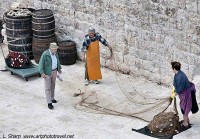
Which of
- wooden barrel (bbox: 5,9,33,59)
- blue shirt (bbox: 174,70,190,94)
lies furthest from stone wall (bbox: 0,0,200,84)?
blue shirt (bbox: 174,70,190,94)

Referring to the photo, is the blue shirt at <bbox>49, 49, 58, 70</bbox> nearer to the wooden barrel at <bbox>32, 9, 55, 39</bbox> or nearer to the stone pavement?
the stone pavement

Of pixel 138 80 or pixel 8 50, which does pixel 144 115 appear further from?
pixel 8 50

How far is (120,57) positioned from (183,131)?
3744 mm

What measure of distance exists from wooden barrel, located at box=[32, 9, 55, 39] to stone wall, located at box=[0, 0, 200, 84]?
51cm

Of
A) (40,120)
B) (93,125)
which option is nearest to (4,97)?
(40,120)

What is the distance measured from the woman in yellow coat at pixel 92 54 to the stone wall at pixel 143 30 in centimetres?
64

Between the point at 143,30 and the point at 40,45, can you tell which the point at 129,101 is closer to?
the point at 143,30

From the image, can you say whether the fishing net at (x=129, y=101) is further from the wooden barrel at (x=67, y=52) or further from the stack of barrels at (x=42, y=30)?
the stack of barrels at (x=42, y=30)

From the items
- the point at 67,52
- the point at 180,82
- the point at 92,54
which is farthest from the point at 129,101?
the point at 67,52

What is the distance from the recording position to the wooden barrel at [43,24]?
15.5 meters

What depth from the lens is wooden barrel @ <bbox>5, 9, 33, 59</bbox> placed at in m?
15.8

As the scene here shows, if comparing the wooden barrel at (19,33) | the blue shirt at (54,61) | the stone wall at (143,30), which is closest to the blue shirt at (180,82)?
Answer: the stone wall at (143,30)

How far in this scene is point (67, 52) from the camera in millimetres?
15562

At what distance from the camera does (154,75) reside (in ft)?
46.6
